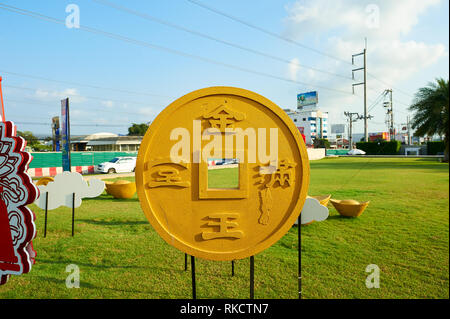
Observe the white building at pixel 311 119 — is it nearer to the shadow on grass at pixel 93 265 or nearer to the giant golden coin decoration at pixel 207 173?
the shadow on grass at pixel 93 265

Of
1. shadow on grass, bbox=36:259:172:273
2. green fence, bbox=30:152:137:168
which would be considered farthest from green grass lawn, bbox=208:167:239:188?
green fence, bbox=30:152:137:168

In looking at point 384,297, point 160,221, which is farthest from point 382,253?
point 160,221

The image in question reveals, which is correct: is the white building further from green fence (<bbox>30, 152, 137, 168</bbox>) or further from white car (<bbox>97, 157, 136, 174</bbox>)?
white car (<bbox>97, 157, 136, 174</bbox>)

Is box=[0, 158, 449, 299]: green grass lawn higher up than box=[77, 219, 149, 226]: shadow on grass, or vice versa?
box=[77, 219, 149, 226]: shadow on grass

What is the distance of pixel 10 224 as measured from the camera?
141 inches

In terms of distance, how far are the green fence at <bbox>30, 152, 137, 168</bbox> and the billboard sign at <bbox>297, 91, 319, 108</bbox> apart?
200ft

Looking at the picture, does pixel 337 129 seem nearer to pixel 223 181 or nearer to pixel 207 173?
pixel 223 181

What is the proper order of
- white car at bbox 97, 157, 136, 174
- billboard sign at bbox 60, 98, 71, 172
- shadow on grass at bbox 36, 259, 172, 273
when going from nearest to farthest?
1. shadow on grass at bbox 36, 259, 172, 273
2. billboard sign at bbox 60, 98, 71, 172
3. white car at bbox 97, 157, 136, 174

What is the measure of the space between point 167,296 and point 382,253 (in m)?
3.61

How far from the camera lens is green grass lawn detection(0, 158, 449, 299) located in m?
Result: 3.43

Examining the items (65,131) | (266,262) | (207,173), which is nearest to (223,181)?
(65,131)

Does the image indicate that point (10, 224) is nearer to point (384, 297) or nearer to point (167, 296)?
point (167, 296)

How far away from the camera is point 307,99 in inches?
2980

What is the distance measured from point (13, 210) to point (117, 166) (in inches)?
691
